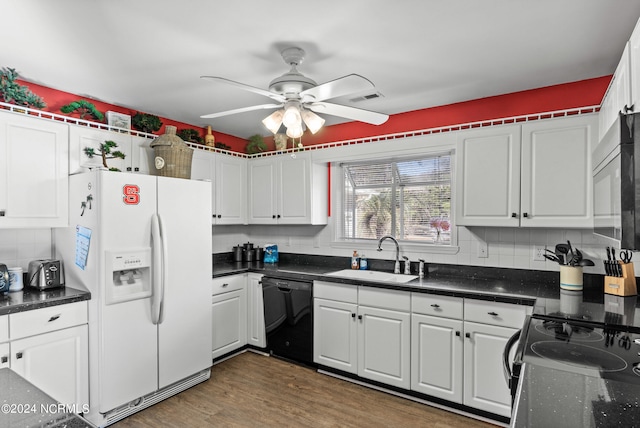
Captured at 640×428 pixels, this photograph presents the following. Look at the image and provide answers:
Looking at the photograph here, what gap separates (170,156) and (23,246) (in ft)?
4.14

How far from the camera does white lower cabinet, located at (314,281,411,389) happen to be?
9.40 feet

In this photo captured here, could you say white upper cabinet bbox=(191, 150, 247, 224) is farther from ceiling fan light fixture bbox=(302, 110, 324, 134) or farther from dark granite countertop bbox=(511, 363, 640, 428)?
dark granite countertop bbox=(511, 363, 640, 428)

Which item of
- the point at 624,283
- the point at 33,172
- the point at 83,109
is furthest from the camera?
the point at 83,109

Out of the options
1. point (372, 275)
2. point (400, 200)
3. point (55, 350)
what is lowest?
A: point (55, 350)

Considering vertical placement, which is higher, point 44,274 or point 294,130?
point 294,130

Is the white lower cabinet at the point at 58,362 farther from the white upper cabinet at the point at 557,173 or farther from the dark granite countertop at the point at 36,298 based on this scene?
the white upper cabinet at the point at 557,173

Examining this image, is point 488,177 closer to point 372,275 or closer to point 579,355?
point 372,275

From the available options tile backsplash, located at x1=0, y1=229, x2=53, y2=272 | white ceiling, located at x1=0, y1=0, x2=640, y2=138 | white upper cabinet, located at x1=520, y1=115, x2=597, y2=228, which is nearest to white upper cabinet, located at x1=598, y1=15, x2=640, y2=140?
white ceiling, located at x1=0, y1=0, x2=640, y2=138

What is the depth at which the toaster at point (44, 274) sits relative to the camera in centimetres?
259

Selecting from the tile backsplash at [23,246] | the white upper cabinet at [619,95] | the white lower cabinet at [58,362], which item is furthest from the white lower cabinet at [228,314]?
the white upper cabinet at [619,95]

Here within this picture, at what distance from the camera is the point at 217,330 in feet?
11.4

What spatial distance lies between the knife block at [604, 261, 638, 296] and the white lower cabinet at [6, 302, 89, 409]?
3465 mm

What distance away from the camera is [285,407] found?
273cm

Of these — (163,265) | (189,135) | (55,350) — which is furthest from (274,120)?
(55,350)
